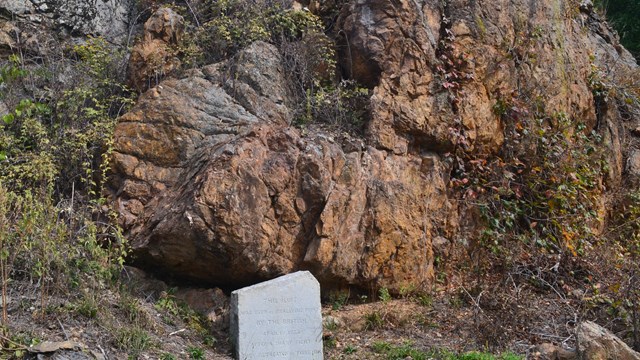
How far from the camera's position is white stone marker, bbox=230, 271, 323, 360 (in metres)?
6.95

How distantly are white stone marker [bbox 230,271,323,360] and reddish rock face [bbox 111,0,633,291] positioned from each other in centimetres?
56

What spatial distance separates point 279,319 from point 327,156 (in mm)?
2048

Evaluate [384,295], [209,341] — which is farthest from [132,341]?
[384,295]

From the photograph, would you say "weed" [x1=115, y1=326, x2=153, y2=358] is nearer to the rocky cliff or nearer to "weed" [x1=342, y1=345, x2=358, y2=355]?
the rocky cliff

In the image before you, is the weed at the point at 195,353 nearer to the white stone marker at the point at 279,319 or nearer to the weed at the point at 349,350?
the white stone marker at the point at 279,319

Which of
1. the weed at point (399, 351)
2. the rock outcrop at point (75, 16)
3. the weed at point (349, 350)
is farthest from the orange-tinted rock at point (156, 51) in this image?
the weed at point (399, 351)

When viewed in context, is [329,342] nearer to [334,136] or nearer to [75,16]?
[334,136]

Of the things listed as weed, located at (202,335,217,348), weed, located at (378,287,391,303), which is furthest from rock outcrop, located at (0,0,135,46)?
weed, located at (378,287,391,303)

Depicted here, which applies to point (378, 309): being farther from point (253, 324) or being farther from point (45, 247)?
point (45, 247)

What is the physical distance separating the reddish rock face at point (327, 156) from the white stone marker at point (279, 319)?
1.83ft

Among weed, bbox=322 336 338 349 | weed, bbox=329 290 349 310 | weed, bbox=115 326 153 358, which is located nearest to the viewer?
weed, bbox=115 326 153 358

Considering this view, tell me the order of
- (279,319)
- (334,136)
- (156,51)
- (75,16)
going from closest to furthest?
(279,319)
(334,136)
(156,51)
(75,16)

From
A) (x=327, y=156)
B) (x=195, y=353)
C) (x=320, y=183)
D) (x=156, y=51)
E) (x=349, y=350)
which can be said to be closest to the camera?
(x=195, y=353)

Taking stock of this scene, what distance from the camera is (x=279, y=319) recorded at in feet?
23.3
